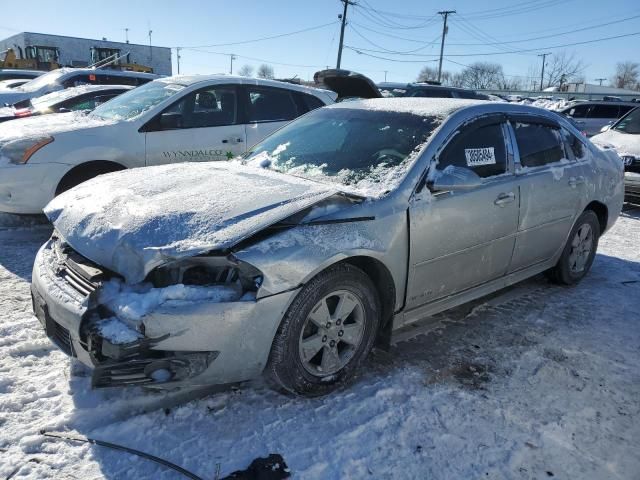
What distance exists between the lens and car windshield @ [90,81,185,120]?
562 centimetres

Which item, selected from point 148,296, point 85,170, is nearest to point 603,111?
point 85,170

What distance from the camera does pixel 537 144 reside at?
404 centimetres

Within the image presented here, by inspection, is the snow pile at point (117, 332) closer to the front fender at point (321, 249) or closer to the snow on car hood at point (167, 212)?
the snow on car hood at point (167, 212)

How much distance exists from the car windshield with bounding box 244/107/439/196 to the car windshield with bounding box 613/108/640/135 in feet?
24.4

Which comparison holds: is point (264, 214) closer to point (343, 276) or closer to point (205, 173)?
point (343, 276)

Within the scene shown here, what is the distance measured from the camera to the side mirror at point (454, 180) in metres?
3.09

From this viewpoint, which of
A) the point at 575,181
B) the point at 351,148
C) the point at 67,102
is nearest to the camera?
the point at 351,148

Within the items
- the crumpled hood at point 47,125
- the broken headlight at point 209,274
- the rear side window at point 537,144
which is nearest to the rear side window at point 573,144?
the rear side window at point 537,144

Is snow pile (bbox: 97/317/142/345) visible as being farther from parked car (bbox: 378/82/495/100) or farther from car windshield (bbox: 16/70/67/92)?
parked car (bbox: 378/82/495/100)

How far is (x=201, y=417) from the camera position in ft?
8.53

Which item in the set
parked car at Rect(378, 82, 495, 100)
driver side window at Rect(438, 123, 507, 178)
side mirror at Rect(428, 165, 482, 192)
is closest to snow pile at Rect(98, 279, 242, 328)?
side mirror at Rect(428, 165, 482, 192)

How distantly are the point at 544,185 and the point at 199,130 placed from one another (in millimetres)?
3722

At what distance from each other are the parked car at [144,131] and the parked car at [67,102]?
309cm

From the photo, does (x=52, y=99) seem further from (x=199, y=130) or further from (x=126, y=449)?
(x=126, y=449)
